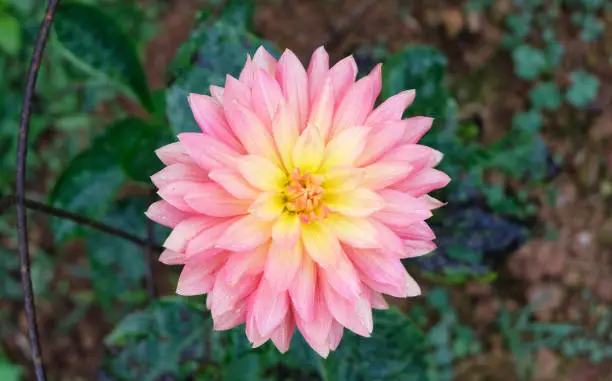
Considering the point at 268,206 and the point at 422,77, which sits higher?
the point at 422,77

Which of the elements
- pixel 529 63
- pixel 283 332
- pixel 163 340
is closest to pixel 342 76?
pixel 283 332

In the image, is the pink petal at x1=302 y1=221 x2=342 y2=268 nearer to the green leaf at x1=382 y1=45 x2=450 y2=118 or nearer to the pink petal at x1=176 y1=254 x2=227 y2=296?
the pink petal at x1=176 y1=254 x2=227 y2=296

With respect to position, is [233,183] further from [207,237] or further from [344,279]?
[344,279]

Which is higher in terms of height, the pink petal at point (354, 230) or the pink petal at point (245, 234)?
the pink petal at point (245, 234)

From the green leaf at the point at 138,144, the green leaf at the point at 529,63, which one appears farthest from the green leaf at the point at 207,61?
the green leaf at the point at 529,63

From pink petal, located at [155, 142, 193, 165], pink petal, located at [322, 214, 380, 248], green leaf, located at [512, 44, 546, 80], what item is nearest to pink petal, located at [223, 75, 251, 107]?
pink petal, located at [155, 142, 193, 165]

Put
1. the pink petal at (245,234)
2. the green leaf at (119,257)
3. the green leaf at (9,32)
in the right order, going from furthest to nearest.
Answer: the green leaf at (9,32), the green leaf at (119,257), the pink petal at (245,234)

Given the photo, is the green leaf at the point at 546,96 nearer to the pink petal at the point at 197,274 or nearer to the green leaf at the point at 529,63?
the green leaf at the point at 529,63
